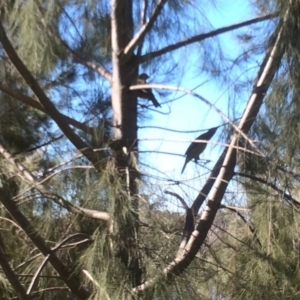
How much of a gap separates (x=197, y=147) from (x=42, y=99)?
43 cm

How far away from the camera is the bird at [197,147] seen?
5.41 feet

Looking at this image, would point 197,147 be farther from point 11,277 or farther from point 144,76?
point 11,277

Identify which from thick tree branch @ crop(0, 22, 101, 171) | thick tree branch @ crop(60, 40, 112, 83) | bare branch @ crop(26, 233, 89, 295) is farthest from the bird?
thick tree branch @ crop(60, 40, 112, 83)

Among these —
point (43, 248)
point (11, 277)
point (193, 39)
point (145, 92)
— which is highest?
point (193, 39)

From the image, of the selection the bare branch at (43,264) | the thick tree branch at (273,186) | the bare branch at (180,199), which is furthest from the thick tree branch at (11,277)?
the thick tree branch at (273,186)

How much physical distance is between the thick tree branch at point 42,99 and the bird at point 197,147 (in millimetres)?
233

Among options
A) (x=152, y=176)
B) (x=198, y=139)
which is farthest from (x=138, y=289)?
(x=198, y=139)

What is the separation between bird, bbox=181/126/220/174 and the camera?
1647 millimetres

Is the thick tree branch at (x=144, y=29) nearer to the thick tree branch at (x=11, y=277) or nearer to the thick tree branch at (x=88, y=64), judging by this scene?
the thick tree branch at (x=88, y=64)

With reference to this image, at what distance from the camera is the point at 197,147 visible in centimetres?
167

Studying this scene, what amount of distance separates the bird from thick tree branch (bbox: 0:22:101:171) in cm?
23

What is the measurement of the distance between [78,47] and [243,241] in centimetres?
81

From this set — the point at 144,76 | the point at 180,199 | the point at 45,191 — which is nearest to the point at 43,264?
the point at 45,191

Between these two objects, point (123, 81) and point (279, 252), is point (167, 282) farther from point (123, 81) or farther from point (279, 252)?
point (123, 81)
